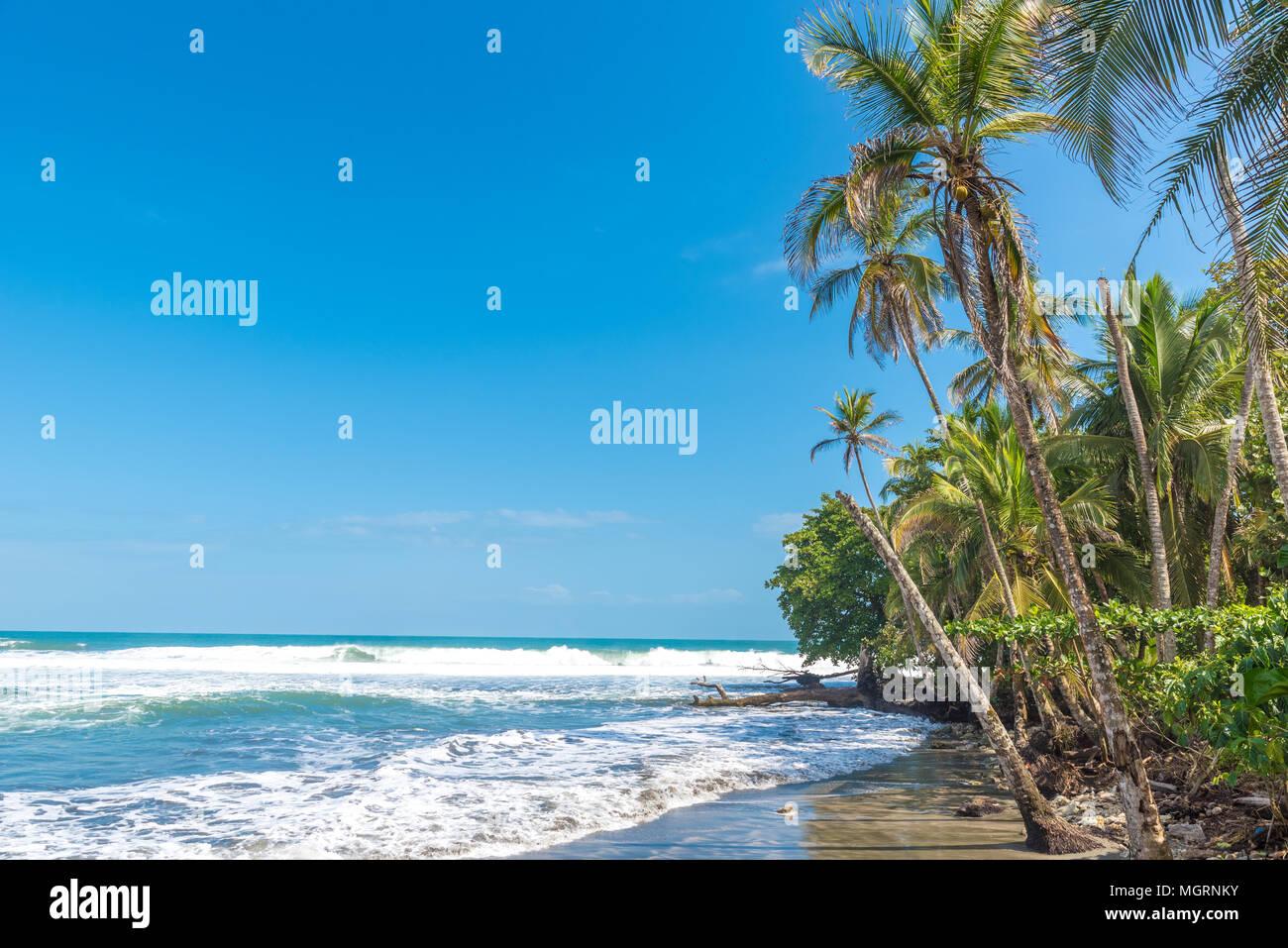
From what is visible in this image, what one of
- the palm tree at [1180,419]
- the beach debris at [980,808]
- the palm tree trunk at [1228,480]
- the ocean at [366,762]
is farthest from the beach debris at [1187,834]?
the ocean at [366,762]

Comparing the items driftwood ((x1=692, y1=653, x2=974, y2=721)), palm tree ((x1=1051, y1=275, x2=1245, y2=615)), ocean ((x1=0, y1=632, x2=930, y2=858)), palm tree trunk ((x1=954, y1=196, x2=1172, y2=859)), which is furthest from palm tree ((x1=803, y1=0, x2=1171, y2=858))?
driftwood ((x1=692, y1=653, x2=974, y2=721))

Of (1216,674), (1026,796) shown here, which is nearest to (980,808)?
(1026,796)

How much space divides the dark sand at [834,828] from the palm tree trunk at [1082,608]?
1500 millimetres

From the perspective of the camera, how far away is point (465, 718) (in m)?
24.1

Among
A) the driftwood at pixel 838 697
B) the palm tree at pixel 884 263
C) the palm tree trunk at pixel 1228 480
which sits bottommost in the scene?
the driftwood at pixel 838 697

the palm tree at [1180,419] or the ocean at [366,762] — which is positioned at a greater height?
the palm tree at [1180,419]

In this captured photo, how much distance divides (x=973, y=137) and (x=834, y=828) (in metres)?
9.02

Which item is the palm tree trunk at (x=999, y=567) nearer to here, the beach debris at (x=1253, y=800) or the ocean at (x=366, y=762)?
the beach debris at (x=1253, y=800)

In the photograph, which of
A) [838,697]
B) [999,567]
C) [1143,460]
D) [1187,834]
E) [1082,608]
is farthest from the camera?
[838,697]

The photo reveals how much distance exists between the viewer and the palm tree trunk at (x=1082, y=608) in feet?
22.8

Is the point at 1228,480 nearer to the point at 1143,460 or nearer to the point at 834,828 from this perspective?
the point at 1143,460

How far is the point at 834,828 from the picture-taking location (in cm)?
988

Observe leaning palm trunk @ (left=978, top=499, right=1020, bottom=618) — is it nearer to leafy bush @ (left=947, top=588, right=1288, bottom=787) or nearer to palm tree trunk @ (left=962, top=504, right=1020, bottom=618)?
palm tree trunk @ (left=962, top=504, right=1020, bottom=618)
